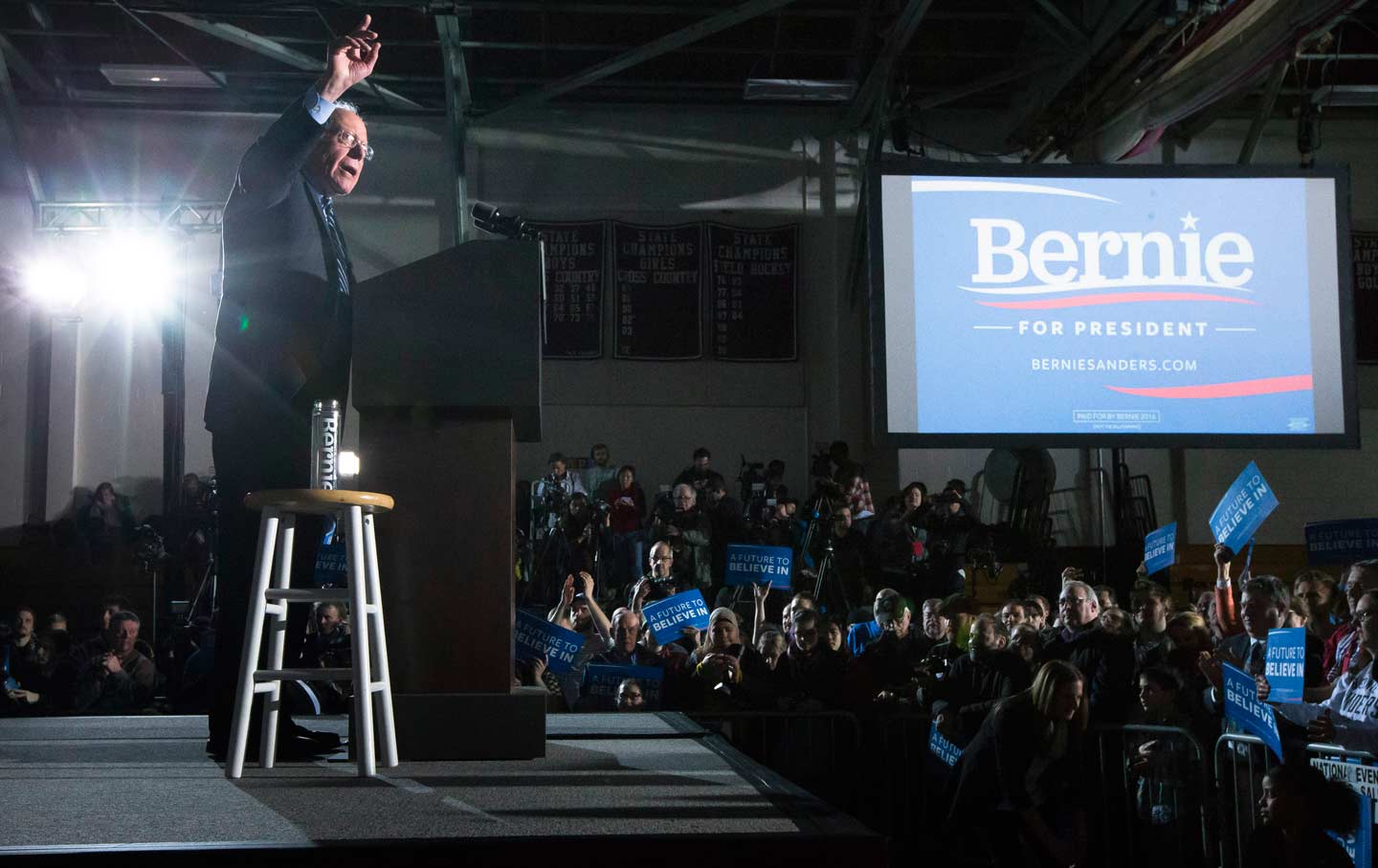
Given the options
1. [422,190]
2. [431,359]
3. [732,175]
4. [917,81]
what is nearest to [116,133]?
[422,190]

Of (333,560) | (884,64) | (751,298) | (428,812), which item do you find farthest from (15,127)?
(428,812)

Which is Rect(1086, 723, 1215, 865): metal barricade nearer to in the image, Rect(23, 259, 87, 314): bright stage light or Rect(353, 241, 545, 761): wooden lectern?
Rect(353, 241, 545, 761): wooden lectern

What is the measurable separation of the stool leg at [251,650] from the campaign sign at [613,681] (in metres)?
3.70

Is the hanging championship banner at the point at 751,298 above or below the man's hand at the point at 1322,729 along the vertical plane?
above

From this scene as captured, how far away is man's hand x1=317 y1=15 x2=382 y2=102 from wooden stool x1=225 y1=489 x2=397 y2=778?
29.0 inches

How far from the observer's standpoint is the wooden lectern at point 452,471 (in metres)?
2.44

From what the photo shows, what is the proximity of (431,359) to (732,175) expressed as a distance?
445 inches

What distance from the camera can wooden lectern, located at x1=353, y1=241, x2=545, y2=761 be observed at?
95.9 inches

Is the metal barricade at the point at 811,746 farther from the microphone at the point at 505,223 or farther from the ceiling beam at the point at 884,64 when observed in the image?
the ceiling beam at the point at 884,64

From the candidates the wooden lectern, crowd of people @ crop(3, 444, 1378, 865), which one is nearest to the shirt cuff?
the wooden lectern

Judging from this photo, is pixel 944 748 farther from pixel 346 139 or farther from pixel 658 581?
pixel 346 139

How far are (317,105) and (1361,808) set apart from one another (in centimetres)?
365

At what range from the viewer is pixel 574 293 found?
12977 mm

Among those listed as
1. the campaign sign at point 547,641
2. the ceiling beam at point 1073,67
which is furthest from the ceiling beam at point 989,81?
the campaign sign at point 547,641
